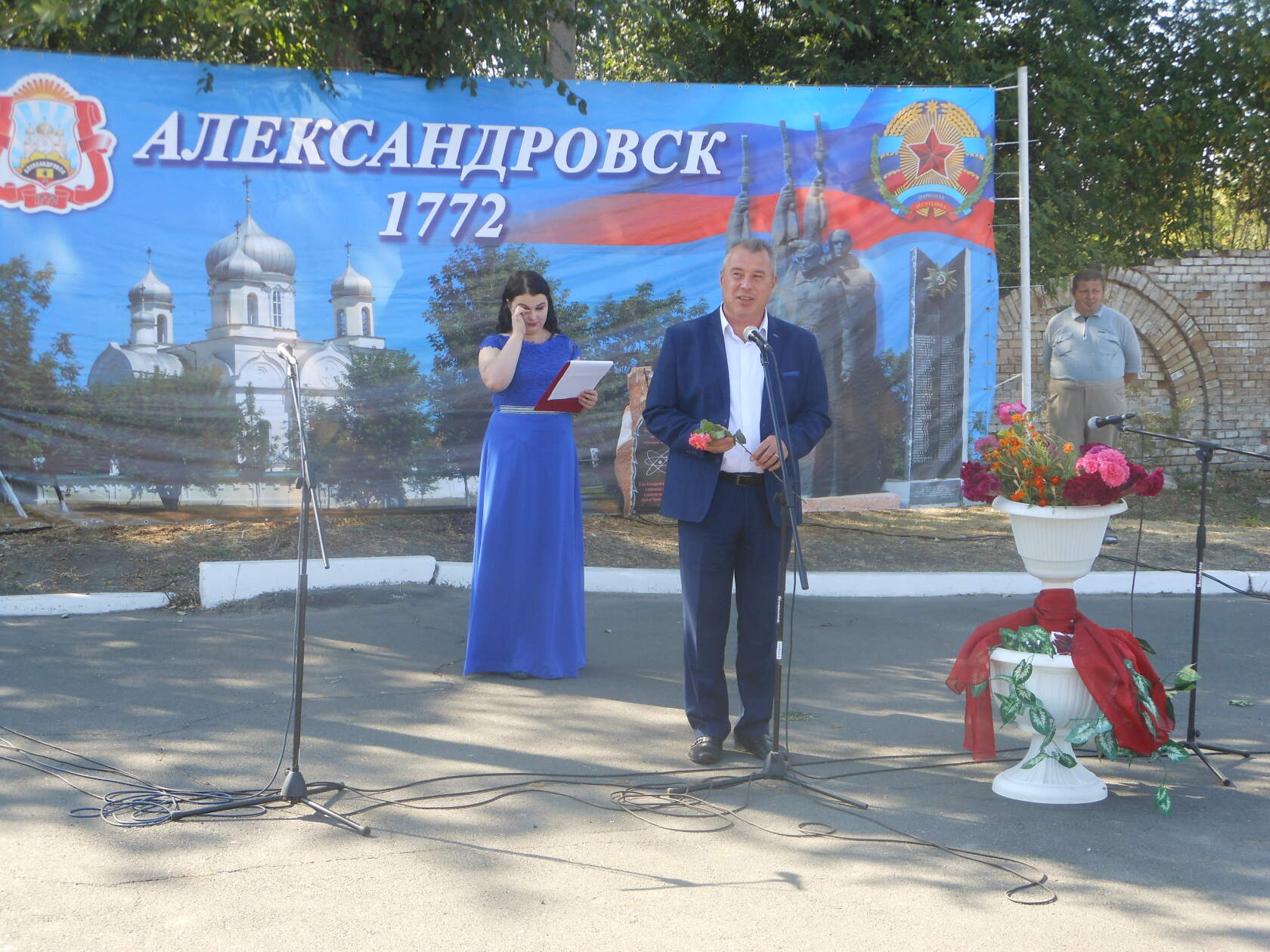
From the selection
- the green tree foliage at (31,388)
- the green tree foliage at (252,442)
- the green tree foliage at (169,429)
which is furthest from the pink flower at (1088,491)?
the green tree foliage at (31,388)

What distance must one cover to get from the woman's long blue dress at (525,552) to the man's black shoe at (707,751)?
4.95 feet

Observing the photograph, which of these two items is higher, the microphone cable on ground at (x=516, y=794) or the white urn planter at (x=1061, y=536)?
the white urn planter at (x=1061, y=536)

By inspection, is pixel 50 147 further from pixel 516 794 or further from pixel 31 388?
pixel 516 794

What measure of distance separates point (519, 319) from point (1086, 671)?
314 centimetres

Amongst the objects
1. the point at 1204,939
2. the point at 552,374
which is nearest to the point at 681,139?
the point at 552,374

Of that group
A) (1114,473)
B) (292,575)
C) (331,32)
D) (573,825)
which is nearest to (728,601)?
(573,825)

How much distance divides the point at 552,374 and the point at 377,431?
135 inches

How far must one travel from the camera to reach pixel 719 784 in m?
4.50

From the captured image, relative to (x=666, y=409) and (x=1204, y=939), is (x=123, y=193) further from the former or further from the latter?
(x=1204, y=939)

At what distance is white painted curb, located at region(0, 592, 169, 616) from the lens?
7488 millimetres

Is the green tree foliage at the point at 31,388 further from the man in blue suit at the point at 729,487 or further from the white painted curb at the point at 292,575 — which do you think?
the man in blue suit at the point at 729,487

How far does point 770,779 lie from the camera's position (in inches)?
180

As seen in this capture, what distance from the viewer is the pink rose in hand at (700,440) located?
4.51 meters

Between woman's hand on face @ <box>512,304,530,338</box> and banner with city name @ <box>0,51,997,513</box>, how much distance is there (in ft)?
9.95
